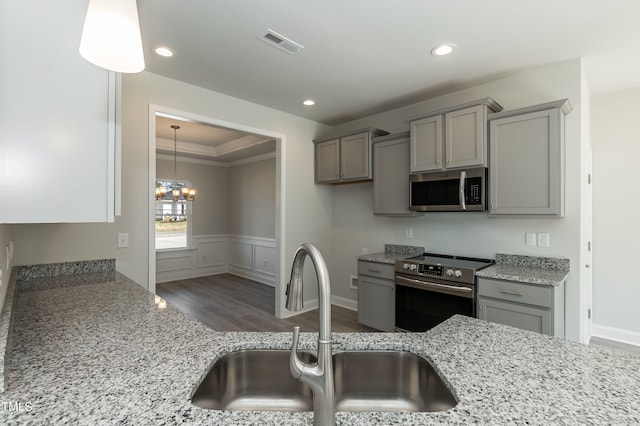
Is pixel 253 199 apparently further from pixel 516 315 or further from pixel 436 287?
pixel 516 315

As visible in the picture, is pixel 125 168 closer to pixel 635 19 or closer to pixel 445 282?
pixel 445 282

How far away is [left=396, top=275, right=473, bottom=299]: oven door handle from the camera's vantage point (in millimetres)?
2621

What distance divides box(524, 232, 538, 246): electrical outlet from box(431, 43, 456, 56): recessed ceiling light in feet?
5.90

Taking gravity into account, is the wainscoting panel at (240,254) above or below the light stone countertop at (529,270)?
below

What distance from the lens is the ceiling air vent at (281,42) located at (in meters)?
2.27

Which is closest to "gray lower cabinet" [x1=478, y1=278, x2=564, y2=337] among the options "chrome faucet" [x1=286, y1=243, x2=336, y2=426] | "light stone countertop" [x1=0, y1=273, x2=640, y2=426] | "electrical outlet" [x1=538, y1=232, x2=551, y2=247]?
"electrical outlet" [x1=538, y1=232, x2=551, y2=247]

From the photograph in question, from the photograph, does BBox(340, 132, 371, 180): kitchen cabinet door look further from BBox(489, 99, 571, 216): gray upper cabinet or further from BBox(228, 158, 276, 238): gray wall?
BBox(228, 158, 276, 238): gray wall

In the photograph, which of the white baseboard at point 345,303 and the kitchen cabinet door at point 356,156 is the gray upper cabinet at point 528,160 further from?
the white baseboard at point 345,303

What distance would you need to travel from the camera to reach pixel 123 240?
273 cm

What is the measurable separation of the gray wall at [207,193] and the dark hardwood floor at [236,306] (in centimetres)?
119

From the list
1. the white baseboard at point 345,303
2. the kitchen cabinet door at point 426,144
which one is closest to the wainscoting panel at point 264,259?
the white baseboard at point 345,303

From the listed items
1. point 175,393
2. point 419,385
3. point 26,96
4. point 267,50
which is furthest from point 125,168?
point 419,385

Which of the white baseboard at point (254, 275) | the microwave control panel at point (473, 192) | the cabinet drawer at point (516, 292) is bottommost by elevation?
the white baseboard at point (254, 275)

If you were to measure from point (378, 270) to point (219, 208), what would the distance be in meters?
4.72
